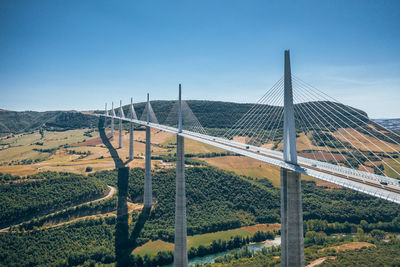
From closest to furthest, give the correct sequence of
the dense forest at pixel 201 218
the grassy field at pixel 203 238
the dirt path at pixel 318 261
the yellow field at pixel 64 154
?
the dirt path at pixel 318 261 < the dense forest at pixel 201 218 < the grassy field at pixel 203 238 < the yellow field at pixel 64 154

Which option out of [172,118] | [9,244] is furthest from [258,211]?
[9,244]

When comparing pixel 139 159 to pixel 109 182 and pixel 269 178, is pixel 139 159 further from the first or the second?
pixel 269 178

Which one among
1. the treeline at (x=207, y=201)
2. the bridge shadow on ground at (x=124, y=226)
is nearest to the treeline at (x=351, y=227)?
the treeline at (x=207, y=201)

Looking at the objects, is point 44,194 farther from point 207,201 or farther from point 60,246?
point 207,201

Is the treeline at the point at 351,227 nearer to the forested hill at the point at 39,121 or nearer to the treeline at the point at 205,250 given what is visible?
the treeline at the point at 205,250

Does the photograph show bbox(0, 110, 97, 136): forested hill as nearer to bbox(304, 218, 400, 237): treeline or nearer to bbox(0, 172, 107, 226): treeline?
bbox(0, 172, 107, 226): treeline

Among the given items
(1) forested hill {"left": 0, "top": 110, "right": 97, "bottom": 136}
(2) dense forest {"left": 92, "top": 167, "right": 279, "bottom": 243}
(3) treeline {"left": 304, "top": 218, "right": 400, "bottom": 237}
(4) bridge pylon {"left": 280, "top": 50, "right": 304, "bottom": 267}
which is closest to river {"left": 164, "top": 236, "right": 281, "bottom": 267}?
(2) dense forest {"left": 92, "top": 167, "right": 279, "bottom": 243}

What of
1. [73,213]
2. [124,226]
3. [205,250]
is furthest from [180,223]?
[73,213]
